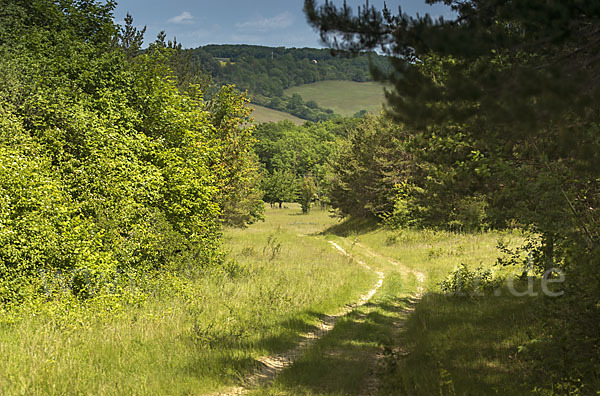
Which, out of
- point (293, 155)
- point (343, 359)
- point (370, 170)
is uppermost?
point (293, 155)

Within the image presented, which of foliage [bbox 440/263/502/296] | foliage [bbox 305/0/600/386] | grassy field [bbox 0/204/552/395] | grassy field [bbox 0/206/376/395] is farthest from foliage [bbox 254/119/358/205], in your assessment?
foliage [bbox 305/0/600/386]

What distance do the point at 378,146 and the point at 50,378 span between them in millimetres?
34239

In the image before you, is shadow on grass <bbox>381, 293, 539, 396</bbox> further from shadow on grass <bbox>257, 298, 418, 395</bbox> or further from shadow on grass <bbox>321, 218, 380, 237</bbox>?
shadow on grass <bbox>321, 218, 380, 237</bbox>

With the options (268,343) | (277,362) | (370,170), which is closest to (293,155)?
(370,170)

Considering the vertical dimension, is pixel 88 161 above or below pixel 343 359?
above

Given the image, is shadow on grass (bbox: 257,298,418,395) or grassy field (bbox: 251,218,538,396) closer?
grassy field (bbox: 251,218,538,396)

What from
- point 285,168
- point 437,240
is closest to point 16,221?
point 437,240

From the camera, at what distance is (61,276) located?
31.3 ft

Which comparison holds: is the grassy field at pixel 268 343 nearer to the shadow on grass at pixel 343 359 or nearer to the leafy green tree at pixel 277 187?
the shadow on grass at pixel 343 359

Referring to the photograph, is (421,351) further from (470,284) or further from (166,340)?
(470,284)

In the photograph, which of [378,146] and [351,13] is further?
[378,146]

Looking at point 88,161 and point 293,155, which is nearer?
point 88,161

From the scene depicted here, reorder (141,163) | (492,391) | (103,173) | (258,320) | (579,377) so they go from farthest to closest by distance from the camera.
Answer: (141,163) < (103,173) < (258,320) < (492,391) < (579,377)

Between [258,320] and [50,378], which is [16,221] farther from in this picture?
[258,320]
